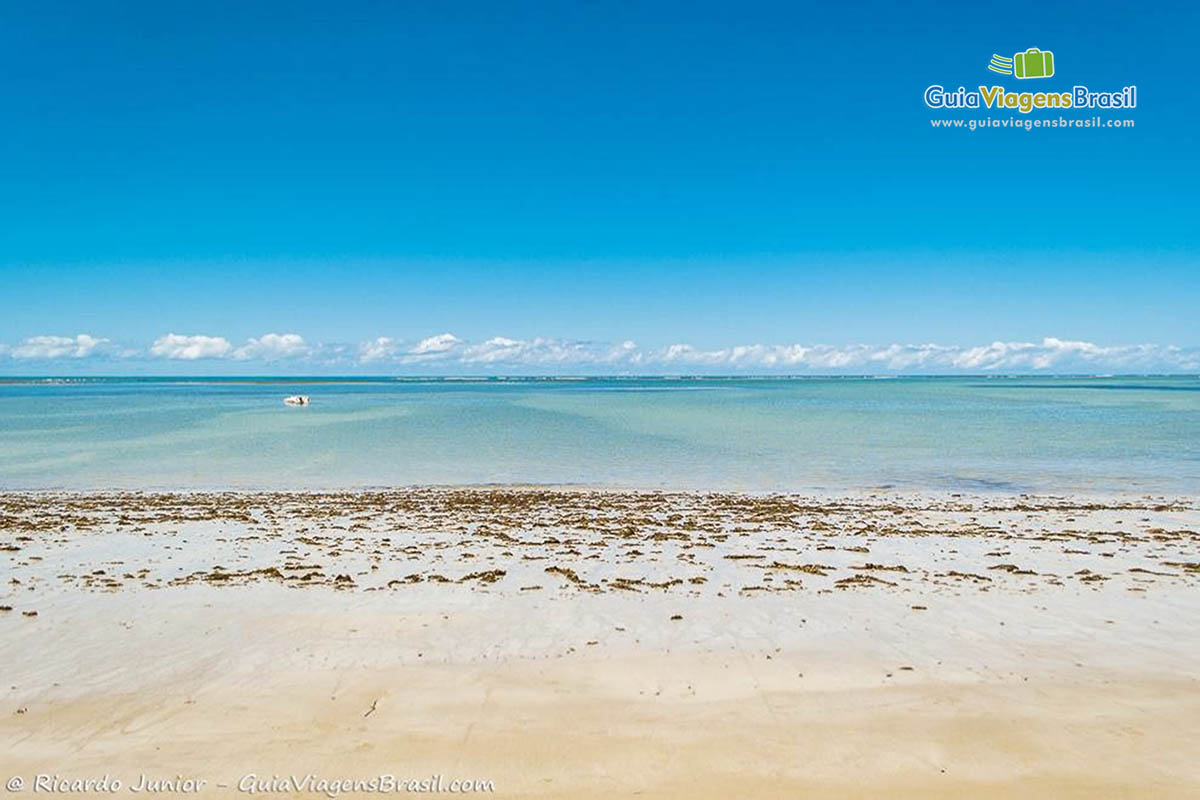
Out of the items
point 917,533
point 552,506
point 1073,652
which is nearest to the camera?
point 1073,652

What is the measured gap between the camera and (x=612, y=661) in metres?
7.88

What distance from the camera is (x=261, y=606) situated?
981cm

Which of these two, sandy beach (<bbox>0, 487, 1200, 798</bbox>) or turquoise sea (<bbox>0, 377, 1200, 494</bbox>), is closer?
sandy beach (<bbox>0, 487, 1200, 798</bbox>)

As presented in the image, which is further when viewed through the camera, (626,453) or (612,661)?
(626,453)

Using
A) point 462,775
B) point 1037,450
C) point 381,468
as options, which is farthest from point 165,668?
point 1037,450

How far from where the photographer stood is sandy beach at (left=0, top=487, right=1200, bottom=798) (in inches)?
230

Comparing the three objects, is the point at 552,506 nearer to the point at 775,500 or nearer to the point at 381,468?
the point at 775,500

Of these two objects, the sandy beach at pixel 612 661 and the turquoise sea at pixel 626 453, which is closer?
the sandy beach at pixel 612 661

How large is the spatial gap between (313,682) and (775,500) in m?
14.2

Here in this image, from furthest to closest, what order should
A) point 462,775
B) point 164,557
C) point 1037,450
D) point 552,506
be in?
point 1037,450
point 552,506
point 164,557
point 462,775

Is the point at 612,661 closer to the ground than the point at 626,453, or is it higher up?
higher up

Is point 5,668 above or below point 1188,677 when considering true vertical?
above

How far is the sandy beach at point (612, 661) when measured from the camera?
585 cm

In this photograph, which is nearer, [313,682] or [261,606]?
[313,682]
